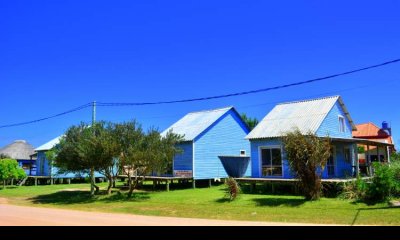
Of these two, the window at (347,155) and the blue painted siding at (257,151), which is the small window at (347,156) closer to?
the window at (347,155)

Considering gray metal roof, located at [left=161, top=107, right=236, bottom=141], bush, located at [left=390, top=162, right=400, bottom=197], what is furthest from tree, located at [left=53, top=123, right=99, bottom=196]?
bush, located at [left=390, top=162, right=400, bottom=197]

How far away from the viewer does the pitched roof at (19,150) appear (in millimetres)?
53469

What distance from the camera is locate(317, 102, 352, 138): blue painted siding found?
88.0 feet

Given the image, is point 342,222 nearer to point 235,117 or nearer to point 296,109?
point 296,109

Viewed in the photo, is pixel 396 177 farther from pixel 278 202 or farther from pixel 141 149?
pixel 141 149

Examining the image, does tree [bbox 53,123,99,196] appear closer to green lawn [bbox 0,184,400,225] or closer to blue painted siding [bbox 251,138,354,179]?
green lawn [bbox 0,184,400,225]

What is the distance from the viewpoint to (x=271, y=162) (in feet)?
88.4

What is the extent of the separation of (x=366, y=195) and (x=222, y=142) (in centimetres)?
1657

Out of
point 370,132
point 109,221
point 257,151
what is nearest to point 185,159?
point 257,151

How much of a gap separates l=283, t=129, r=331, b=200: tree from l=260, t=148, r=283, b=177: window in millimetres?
7851

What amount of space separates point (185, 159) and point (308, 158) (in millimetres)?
14242

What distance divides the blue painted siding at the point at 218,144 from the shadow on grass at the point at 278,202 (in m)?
10.6

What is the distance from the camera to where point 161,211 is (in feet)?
57.6
